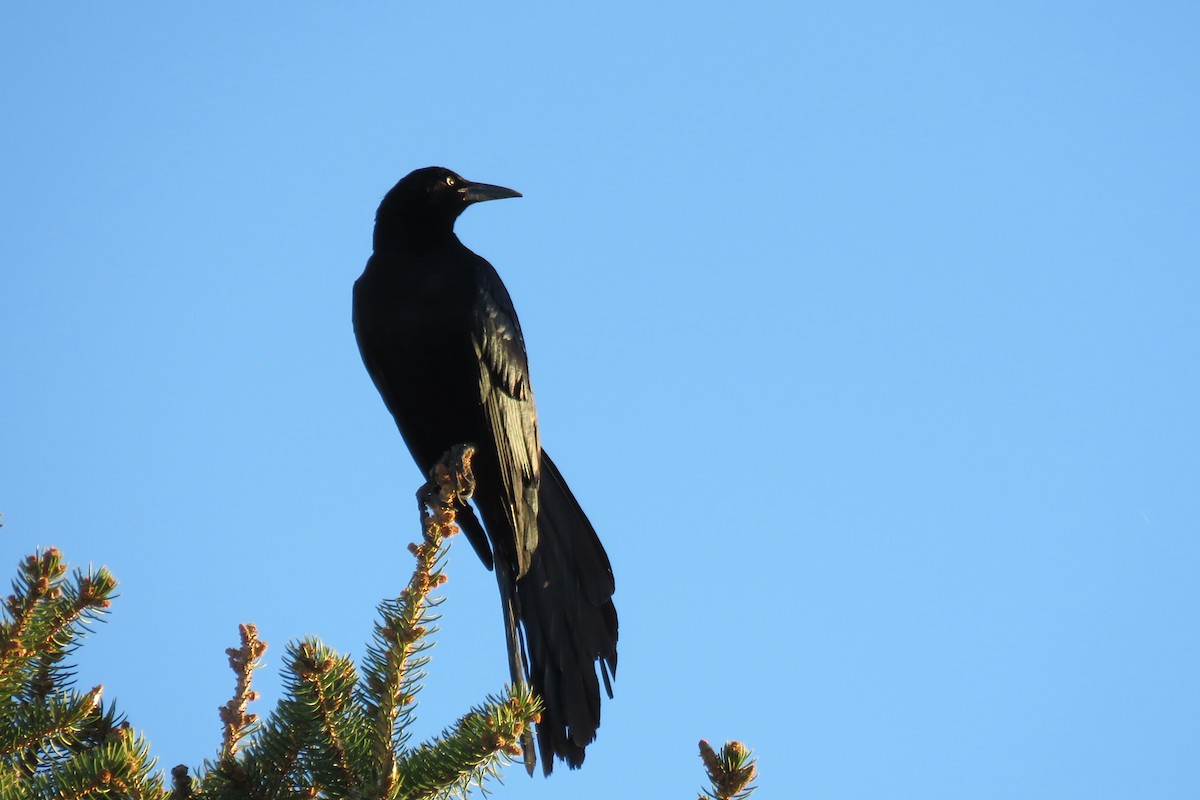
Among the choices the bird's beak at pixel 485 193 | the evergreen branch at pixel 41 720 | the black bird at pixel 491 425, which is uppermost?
the bird's beak at pixel 485 193

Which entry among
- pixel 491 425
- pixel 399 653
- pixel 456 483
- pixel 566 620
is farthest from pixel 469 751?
pixel 491 425

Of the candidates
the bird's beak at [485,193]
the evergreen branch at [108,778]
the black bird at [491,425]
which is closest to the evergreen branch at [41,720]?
the evergreen branch at [108,778]

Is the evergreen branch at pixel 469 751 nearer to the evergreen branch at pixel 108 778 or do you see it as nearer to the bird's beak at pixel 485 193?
the evergreen branch at pixel 108 778

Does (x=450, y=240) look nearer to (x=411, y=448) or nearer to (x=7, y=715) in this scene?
(x=411, y=448)

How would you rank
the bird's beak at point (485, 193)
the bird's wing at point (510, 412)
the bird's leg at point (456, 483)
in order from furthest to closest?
the bird's beak at point (485, 193) → the bird's wing at point (510, 412) → the bird's leg at point (456, 483)

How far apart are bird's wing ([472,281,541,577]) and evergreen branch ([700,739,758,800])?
2.57 m

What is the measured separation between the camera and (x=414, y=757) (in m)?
2.21

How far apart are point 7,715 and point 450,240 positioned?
10.5ft

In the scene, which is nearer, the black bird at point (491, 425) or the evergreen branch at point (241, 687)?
the evergreen branch at point (241, 687)

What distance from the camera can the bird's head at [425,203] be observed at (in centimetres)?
505

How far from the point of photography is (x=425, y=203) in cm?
512

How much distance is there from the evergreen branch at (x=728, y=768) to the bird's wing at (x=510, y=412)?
2566mm

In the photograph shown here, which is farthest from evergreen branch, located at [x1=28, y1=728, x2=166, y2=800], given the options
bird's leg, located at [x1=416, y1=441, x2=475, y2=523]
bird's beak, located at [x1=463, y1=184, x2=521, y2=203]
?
bird's beak, located at [x1=463, y1=184, x2=521, y2=203]

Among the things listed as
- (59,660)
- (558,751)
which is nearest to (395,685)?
(59,660)
